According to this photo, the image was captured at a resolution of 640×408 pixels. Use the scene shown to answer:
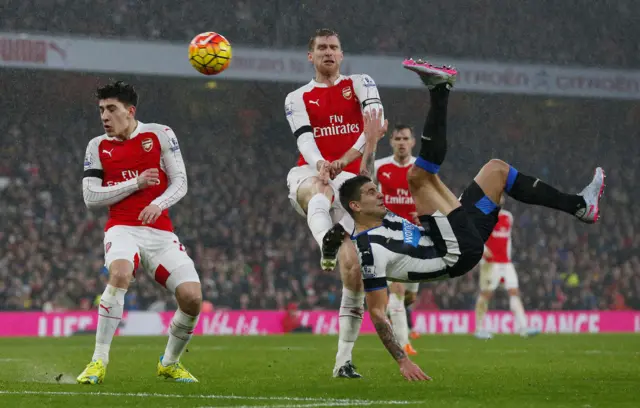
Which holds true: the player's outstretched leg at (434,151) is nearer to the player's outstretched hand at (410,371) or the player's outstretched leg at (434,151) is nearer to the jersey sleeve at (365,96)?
the jersey sleeve at (365,96)

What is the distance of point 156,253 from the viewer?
771cm

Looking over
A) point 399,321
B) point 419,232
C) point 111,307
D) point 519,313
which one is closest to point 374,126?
point 419,232

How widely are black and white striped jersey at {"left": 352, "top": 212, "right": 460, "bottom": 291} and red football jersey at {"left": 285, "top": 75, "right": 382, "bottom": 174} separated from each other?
1.32 meters

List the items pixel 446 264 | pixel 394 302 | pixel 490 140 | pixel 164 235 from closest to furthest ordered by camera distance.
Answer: pixel 446 264 < pixel 164 235 < pixel 394 302 < pixel 490 140

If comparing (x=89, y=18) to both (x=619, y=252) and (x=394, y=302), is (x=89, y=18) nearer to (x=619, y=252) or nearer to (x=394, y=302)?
(x=619, y=252)

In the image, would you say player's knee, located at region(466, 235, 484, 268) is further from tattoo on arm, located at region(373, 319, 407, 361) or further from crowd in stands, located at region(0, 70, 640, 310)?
crowd in stands, located at region(0, 70, 640, 310)

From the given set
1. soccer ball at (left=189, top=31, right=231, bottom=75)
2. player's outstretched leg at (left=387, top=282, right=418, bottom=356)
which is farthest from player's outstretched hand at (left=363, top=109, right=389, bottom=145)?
Result: player's outstretched leg at (left=387, top=282, right=418, bottom=356)

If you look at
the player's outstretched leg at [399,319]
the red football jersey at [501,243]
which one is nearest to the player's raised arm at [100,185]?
the player's outstretched leg at [399,319]

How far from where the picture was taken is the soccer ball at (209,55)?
948cm

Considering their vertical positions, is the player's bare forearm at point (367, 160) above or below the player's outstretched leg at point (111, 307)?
above

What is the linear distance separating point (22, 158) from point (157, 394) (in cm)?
1984

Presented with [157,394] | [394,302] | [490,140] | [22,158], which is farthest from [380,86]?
[157,394]

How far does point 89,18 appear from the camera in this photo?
26.7m

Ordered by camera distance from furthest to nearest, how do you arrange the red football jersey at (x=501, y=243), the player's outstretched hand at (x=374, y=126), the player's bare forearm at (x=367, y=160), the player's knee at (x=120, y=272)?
1. the red football jersey at (x=501, y=243)
2. the player's outstretched hand at (x=374, y=126)
3. the player's bare forearm at (x=367, y=160)
4. the player's knee at (x=120, y=272)
